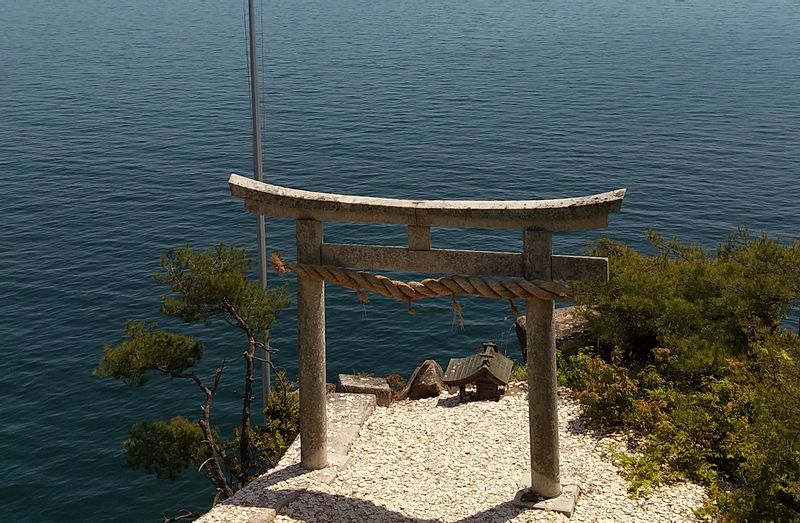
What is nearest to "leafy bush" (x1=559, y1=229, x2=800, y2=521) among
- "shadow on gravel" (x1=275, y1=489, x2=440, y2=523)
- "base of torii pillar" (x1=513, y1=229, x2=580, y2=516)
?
"base of torii pillar" (x1=513, y1=229, x2=580, y2=516)

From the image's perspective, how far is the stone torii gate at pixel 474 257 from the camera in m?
15.1

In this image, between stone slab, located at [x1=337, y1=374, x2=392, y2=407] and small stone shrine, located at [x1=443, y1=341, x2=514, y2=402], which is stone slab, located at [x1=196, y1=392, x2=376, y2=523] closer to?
stone slab, located at [x1=337, y1=374, x2=392, y2=407]

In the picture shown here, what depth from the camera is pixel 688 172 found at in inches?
2237

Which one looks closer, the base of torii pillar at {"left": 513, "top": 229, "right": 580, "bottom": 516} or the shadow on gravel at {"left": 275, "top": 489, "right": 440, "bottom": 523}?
the base of torii pillar at {"left": 513, "top": 229, "right": 580, "bottom": 516}

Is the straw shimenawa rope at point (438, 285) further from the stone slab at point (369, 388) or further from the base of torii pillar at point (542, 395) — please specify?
the stone slab at point (369, 388)

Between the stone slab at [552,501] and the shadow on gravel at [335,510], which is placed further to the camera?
the shadow on gravel at [335,510]

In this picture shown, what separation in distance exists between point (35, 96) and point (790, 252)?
235ft

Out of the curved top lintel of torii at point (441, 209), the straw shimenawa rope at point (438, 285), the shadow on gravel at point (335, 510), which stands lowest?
the shadow on gravel at point (335, 510)

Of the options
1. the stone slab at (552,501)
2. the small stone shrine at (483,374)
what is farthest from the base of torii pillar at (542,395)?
the small stone shrine at (483,374)

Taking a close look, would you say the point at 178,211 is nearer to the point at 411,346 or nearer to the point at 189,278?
the point at 411,346

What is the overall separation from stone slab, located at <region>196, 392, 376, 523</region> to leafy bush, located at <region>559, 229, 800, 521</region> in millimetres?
5360

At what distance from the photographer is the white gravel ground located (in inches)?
655

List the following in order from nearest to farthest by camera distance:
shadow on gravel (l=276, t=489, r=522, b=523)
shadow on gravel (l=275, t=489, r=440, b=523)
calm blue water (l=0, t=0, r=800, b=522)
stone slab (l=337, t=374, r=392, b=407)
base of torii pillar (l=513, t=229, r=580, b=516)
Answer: base of torii pillar (l=513, t=229, r=580, b=516) < shadow on gravel (l=276, t=489, r=522, b=523) < shadow on gravel (l=275, t=489, r=440, b=523) < stone slab (l=337, t=374, r=392, b=407) < calm blue water (l=0, t=0, r=800, b=522)

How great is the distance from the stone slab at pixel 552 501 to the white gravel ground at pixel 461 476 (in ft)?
0.37
